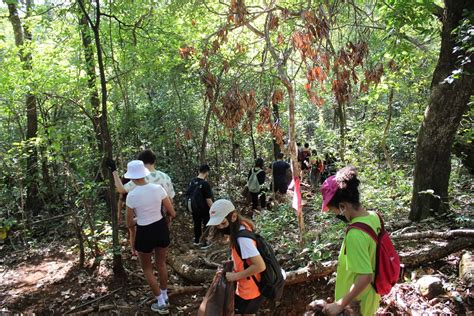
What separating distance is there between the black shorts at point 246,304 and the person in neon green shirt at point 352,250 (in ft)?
3.57

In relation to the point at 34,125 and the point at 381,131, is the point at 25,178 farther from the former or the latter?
the point at 381,131

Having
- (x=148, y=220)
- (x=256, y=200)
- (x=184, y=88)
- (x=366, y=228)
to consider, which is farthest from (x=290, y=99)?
(x=184, y=88)

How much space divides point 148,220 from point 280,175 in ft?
20.7

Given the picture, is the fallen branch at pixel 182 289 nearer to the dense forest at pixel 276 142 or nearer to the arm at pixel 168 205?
the dense forest at pixel 276 142

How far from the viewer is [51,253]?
820 centimetres

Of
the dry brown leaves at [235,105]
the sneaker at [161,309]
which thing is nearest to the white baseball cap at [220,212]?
the dry brown leaves at [235,105]

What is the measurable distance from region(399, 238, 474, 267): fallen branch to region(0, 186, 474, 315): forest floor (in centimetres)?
9

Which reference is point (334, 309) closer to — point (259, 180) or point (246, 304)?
point (246, 304)

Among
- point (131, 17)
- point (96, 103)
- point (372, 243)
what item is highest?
point (131, 17)

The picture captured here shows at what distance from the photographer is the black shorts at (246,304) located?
11.4 ft

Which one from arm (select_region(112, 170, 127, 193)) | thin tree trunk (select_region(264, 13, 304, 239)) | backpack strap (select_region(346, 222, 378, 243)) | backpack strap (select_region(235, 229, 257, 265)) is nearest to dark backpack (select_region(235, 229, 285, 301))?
backpack strap (select_region(235, 229, 257, 265))

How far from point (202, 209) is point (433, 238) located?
432cm

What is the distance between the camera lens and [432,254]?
15.2 feet

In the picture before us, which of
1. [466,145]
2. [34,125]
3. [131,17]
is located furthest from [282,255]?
[34,125]
